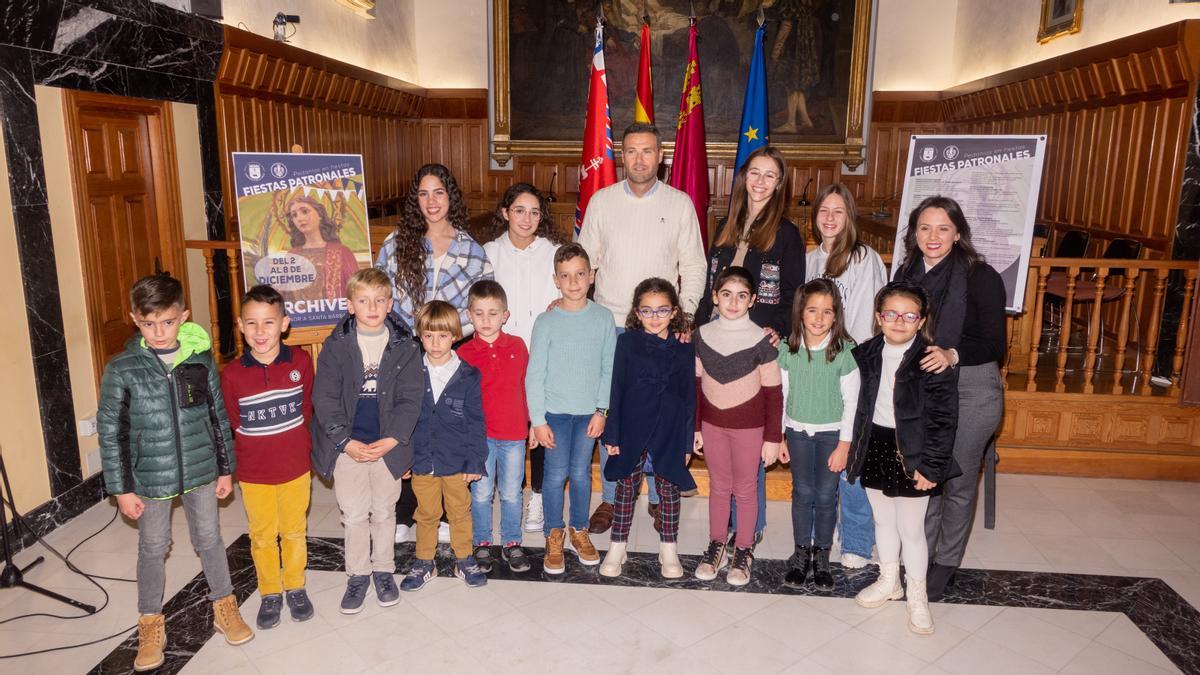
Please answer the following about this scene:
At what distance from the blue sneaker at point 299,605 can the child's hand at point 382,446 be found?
641 mm

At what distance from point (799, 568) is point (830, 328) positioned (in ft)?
3.49

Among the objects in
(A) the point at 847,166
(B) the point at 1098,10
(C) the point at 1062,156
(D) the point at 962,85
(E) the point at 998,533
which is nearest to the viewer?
(E) the point at 998,533

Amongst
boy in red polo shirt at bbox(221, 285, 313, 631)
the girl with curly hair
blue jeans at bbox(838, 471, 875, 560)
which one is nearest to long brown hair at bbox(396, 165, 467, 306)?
the girl with curly hair

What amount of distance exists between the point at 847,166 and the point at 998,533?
25.3 feet

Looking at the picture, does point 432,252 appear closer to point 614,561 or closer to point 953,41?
point 614,561

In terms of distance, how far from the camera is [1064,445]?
482 centimetres

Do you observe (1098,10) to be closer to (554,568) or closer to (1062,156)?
(1062,156)

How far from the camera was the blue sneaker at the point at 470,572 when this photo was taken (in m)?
3.32

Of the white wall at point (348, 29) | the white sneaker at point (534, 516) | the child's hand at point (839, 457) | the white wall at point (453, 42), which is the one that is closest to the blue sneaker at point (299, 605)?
the white sneaker at point (534, 516)

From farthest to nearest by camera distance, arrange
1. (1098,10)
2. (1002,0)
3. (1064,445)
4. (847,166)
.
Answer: (847,166) → (1002,0) → (1098,10) → (1064,445)

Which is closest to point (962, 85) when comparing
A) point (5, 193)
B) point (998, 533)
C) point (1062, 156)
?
point (1062, 156)

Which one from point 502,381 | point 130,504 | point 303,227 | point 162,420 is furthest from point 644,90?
point 130,504

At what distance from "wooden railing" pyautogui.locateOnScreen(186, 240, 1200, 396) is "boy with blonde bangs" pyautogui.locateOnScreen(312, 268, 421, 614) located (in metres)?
1.16

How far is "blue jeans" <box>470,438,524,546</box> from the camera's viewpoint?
3.38 m
